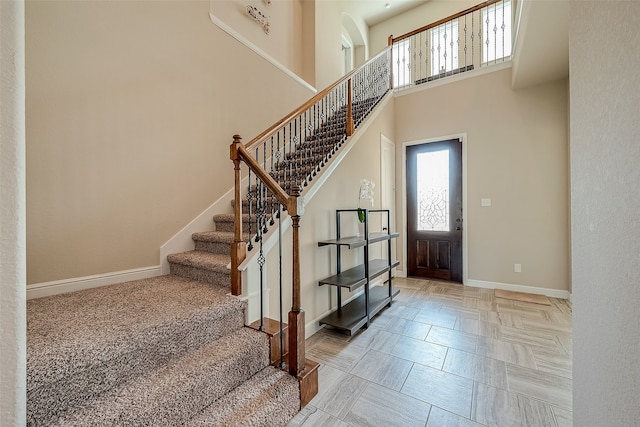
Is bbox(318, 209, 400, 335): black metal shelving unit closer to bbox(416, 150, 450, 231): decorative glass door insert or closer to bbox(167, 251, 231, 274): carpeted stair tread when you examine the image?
bbox(167, 251, 231, 274): carpeted stair tread

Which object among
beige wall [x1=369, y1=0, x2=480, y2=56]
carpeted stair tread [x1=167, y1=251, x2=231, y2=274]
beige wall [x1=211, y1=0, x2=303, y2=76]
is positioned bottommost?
carpeted stair tread [x1=167, y1=251, x2=231, y2=274]

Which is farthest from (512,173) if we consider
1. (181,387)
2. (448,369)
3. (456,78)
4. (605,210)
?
(181,387)

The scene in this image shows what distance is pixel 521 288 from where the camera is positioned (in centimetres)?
363

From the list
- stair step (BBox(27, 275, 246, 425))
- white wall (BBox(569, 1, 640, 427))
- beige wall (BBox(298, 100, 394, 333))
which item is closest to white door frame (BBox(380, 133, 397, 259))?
beige wall (BBox(298, 100, 394, 333))

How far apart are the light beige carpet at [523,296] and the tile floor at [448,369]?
0.15 metres

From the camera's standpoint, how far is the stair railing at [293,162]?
5.34ft

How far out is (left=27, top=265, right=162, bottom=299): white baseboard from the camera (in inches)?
68.7

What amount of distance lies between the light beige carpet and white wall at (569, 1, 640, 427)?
2.92m

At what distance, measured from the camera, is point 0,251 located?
1.81ft

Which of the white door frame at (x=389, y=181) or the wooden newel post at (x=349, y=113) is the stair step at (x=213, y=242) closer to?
the wooden newel post at (x=349, y=113)

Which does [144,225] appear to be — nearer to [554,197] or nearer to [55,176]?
[55,176]

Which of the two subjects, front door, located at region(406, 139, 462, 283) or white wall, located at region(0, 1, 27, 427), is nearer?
white wall, located at region(0, 1, 27, 427)

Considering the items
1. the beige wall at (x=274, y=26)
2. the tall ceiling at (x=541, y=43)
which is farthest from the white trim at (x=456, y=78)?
the beige wall at (x=274, y=26)

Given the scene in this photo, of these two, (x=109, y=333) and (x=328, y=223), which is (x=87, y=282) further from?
(x=328, y=223)
